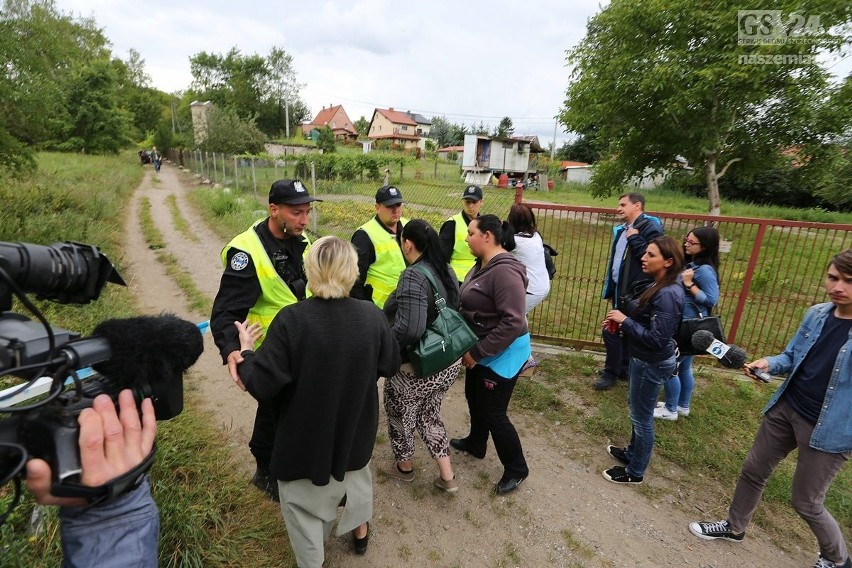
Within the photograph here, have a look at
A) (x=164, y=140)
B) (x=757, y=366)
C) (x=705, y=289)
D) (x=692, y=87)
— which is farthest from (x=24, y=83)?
(x=164, y=140)

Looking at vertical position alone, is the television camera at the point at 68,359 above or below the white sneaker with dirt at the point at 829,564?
above

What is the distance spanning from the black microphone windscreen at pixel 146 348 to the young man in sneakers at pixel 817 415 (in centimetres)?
291

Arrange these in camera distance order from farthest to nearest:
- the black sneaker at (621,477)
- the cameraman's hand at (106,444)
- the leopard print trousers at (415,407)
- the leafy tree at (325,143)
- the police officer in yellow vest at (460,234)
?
the leafy tree at (325,143) → the police officer in yellow vest at (460,234) → the black sneaker at (621,477) → the leopard print trousers at (415,407) → the cameraman's hand at (106,444)

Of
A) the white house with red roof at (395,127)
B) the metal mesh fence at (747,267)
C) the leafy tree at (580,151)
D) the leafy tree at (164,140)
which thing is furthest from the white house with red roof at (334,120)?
the metal mesh fence at (747,267)

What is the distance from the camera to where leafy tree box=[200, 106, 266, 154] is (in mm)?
26297

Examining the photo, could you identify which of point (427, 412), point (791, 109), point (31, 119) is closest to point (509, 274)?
point (427, 412)

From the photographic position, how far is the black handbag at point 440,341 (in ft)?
8.71

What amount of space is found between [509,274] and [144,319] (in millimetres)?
2079

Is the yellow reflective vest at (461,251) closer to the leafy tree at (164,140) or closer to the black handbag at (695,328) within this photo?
the black handbag at (695,328)

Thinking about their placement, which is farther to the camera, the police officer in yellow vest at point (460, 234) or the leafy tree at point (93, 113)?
the leafy tree at point (93, 113)

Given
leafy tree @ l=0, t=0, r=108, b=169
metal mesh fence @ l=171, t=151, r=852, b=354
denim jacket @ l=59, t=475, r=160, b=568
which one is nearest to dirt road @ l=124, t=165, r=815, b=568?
denim jacket @ l=59, t=475, r=160, b=568

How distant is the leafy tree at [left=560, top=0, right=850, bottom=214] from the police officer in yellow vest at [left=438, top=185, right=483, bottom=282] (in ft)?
33.6

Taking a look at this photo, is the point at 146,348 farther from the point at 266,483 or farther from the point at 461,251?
the point at 461,251

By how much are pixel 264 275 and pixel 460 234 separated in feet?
7.20
